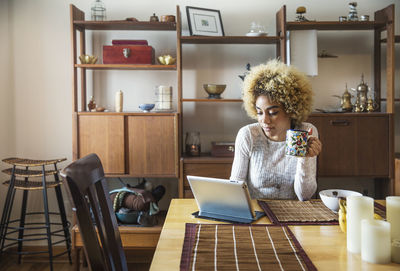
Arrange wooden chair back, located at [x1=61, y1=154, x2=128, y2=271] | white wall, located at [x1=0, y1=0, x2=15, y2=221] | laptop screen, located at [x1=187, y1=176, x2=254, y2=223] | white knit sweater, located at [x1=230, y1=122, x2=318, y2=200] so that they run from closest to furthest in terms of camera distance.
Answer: wooden chair back, located at [x1=61, y1=154, x2=128, y2=271] → laptop screen, located at [x1=187, y1=176, x2=254, y2=223] → white knit sweater, located at [x1=230, y1=122, x2=318, y2=200] → white wall, located at [x1=0, y1=0, x2=15, y2=221]

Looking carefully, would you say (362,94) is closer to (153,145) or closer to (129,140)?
(153,145)

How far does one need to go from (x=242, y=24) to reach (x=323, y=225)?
2204 mm

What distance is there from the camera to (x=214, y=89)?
3.03 metres

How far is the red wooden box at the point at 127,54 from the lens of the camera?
9.82 feet

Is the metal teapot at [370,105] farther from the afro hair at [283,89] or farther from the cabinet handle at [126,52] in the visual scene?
the cabinet handle at [126,52]

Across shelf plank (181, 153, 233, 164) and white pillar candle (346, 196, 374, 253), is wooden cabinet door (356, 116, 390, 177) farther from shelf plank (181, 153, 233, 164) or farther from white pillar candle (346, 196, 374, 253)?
white pillar candle (346, 196, 374, 253)

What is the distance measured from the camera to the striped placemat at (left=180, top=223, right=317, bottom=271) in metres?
1.08

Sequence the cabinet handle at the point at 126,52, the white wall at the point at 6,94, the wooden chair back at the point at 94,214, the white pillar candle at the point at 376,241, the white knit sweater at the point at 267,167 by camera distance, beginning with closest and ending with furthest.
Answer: the wooden chair back at the point at 94,214 < the white pillar candle at the point at 376,241 < the white knit sweater at the point at 267,167 < the cabinet handle at the point at 126,52 < the white wall at the point at 6,94

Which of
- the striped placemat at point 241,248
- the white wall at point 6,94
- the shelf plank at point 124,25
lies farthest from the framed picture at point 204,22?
the striped placemat at point 241,248

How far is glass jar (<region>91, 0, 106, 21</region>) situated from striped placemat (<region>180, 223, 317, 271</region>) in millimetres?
2178

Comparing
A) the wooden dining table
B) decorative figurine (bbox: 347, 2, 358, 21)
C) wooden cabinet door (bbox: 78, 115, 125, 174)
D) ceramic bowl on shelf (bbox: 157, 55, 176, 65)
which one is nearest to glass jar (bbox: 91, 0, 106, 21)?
ceramic bowl on shelf (bbox: 157, 55, 176, 65)

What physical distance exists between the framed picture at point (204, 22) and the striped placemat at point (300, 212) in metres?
1.64

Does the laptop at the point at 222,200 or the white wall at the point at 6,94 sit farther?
the white wall at the point at 6,94

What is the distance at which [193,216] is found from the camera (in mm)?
1575
